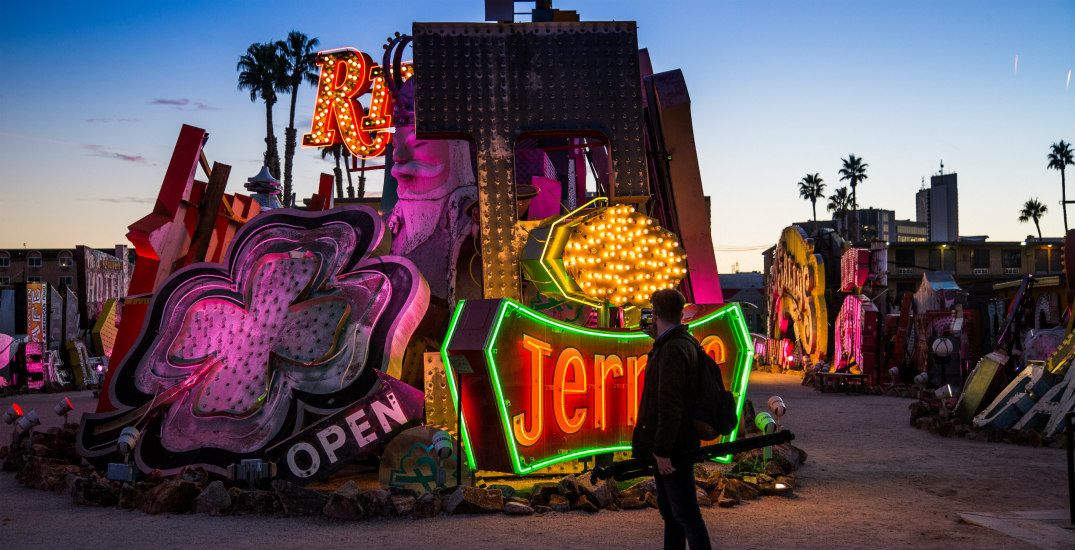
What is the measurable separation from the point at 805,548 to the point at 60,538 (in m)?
5.66

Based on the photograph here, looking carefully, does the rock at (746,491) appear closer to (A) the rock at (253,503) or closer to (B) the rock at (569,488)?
(B) the rock at (569,488)

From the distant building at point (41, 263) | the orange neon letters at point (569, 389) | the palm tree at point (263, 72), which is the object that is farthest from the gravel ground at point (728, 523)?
the distant building at point (41, 263)

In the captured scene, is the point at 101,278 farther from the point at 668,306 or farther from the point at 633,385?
the point at 668,306

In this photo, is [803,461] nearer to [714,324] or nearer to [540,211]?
[714,324]

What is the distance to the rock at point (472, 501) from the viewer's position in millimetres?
A: 8531

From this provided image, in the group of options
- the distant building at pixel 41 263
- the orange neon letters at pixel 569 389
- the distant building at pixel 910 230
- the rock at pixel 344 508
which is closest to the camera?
the rock at pixel 344 508

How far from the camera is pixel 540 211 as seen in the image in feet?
55.7

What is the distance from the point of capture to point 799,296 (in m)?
34.2

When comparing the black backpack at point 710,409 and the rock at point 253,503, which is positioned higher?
the black backpack at point 710,409

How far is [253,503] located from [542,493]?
2.55 m

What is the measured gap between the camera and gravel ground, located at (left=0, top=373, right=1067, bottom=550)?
739 centimetres

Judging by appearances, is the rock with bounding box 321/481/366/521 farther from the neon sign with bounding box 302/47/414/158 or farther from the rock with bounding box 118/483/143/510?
the neon sign with bounding box 302/47/414/158

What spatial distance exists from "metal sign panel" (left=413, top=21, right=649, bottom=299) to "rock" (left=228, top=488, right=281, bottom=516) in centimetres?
342

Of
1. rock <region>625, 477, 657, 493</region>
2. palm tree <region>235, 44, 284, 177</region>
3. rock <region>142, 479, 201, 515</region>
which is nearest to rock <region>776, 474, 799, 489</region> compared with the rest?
rock <region>625, 477, 657, 493</region>
